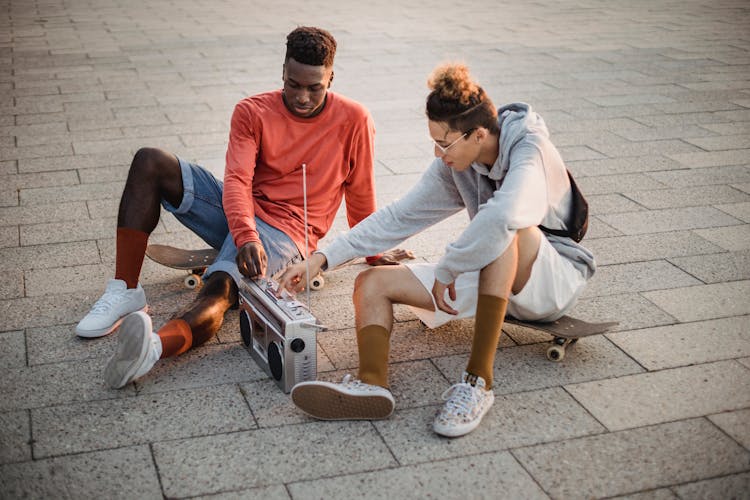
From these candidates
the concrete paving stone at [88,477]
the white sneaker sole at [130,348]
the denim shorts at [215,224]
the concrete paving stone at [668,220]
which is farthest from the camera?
the concrete paving stone at [668,220]

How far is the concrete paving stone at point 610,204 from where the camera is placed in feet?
15.4

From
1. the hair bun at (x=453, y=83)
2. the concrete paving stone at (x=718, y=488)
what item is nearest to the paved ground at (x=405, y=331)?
the concrete paving stone at (x=718, y=488)

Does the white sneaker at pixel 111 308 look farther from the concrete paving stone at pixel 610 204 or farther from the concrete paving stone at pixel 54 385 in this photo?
the concrete paving stone at pixel 610 204

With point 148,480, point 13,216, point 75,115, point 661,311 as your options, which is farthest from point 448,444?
point 75,115

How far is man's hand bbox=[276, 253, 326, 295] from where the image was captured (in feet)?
9.63

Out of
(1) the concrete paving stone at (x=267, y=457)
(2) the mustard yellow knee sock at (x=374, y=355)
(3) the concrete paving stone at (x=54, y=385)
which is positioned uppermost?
(2) the mustard yellow knee sock at (x=374, y=355)

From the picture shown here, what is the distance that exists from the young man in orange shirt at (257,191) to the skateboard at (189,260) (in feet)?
0.41

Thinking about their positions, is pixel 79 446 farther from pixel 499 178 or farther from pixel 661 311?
pixel 661 311

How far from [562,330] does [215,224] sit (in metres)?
1.56

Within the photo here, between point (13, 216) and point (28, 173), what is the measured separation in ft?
2.60

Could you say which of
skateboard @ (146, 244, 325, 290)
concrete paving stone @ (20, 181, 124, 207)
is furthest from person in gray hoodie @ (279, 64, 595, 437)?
concrete paving stone @ (20, 181, 124, 207)

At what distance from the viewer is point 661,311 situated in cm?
349

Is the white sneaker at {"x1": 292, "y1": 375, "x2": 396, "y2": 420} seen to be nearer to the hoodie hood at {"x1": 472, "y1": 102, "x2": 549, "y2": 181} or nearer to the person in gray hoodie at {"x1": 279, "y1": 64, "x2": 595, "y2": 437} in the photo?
the person in gray hoodie at {"x1": 279, "y1": 64, "x2": 595, "y2": 437}

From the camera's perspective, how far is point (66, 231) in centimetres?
433
